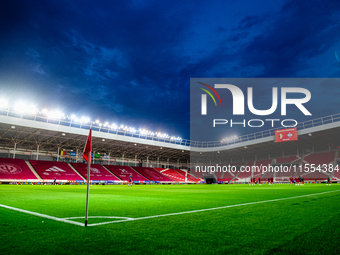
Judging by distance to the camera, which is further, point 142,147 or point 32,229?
point 142,147

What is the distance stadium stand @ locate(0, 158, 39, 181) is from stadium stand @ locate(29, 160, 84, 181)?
163 cm

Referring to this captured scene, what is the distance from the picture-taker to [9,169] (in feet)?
125

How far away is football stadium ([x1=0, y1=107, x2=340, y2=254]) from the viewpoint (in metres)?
3.31

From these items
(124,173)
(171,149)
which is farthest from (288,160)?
(124,173)

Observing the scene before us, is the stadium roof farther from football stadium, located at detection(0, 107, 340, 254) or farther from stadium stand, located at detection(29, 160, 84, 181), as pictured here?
stadium stand, located at detection(29, 160, 84, 181)

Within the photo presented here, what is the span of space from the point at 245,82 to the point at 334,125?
1669 cm

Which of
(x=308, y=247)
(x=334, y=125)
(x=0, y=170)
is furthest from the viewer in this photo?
(x=334, y=125)

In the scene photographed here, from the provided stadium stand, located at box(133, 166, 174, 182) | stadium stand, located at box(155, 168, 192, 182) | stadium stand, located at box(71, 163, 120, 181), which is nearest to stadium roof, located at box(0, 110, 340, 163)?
stadium stand, located at box(155, 168, 192, 182)

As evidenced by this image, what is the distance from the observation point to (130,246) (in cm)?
302

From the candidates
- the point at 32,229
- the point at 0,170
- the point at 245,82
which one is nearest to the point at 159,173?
the point at 245,82

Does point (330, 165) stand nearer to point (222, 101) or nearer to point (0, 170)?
point (222, 101)

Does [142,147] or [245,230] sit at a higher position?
[142,147]

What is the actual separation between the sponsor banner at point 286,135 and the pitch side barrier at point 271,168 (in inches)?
460

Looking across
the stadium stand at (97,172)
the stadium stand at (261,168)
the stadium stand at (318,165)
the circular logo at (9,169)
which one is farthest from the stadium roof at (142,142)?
the circular logo at (9,169)
